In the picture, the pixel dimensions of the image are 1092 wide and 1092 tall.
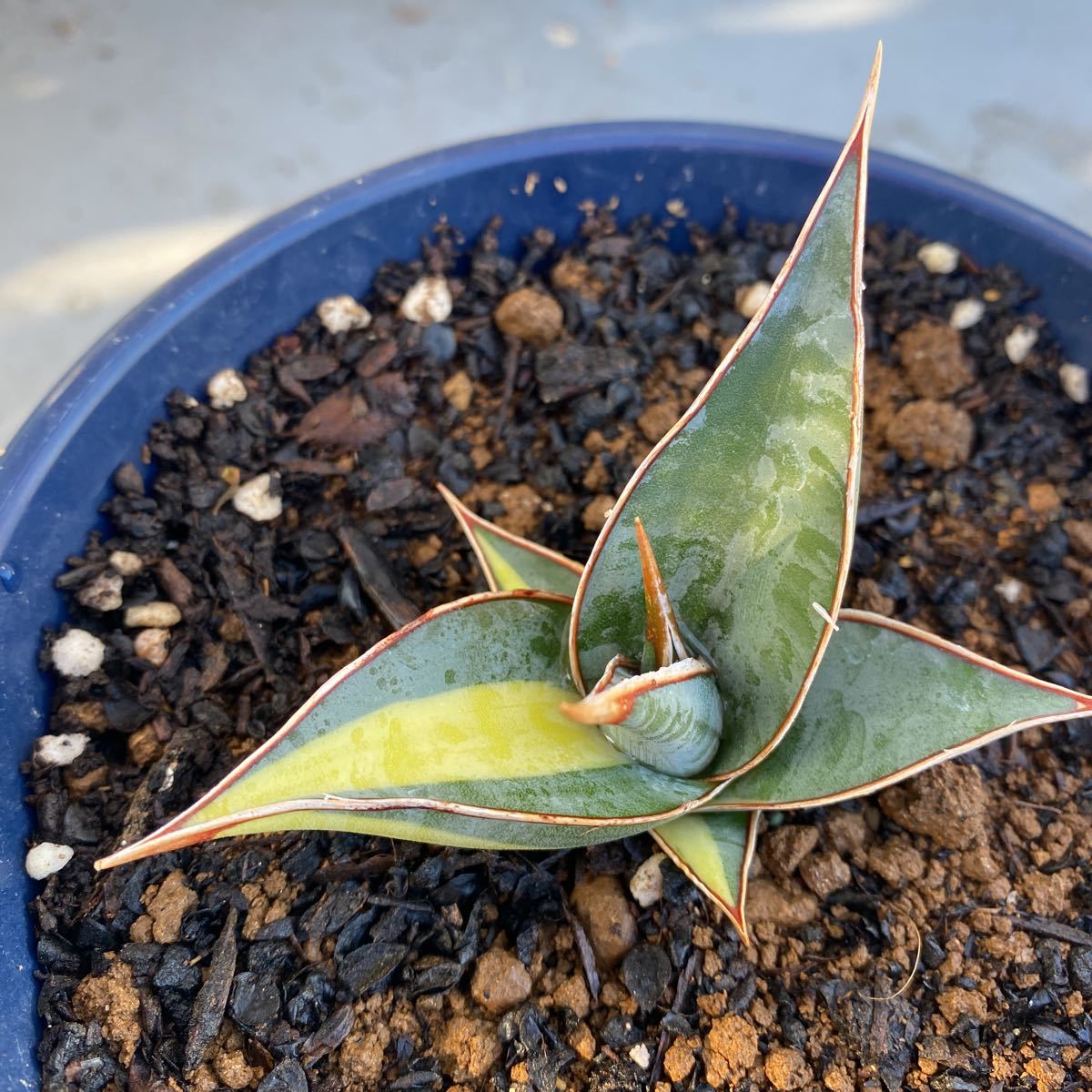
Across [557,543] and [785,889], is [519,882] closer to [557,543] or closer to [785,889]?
[785,889]

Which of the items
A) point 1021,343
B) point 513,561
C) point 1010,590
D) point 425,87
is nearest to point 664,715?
point 513,561

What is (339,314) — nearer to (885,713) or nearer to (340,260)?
(340,260)

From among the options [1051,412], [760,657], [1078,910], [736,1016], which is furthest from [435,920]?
[1051,412]

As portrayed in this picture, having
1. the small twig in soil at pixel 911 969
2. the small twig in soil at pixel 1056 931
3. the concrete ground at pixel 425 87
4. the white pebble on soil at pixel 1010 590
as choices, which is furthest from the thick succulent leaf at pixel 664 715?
the concrete ground at pixel 425 87

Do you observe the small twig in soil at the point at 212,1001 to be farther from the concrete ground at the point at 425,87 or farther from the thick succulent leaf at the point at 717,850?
the concrete ground at the point at 425,87

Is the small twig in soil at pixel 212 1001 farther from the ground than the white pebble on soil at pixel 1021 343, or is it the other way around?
the white pebble on soil at pixel 1021 343

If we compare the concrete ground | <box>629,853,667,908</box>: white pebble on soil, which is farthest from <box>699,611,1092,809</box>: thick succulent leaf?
the concrete ground
